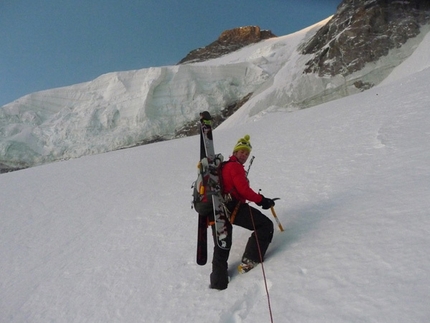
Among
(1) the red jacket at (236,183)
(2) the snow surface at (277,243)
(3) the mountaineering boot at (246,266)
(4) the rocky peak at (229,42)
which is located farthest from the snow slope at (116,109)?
(3) the mountaineering boot at (246,266)

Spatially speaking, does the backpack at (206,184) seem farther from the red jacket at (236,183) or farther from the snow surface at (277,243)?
the snow surface at (277,243)

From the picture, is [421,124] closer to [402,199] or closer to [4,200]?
[402,199]

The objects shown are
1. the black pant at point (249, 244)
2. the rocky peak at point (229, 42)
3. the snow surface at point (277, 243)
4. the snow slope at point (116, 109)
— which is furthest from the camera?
the rocky peak at point (229, 42)

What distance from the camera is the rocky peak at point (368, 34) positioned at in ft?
59.3

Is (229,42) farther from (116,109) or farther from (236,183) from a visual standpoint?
(236,183)

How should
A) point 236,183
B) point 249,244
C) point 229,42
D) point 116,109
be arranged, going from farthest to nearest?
point 229,42
point 116,109
point 249,244
point 236,183

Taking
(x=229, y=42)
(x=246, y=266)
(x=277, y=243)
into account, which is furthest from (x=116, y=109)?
(x=229, y=42)

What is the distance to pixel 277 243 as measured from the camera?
3320mm

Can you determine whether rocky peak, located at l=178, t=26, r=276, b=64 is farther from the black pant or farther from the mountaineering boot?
the mountaineering boot

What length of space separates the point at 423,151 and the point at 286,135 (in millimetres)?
4597

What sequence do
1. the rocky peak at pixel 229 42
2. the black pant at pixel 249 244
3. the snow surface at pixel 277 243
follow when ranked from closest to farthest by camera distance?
the snow surface at pixel 277 243 < the black pant at pixel 249 244 < the rocky peak at pixel 229 42

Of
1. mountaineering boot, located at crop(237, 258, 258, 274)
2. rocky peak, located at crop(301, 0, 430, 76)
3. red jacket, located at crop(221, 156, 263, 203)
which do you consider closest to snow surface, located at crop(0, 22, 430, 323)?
mountaineering boot, located at crop(237, 258, 258, 274)

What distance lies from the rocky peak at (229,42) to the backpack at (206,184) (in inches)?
1802

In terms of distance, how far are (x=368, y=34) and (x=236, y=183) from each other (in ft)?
63.0
